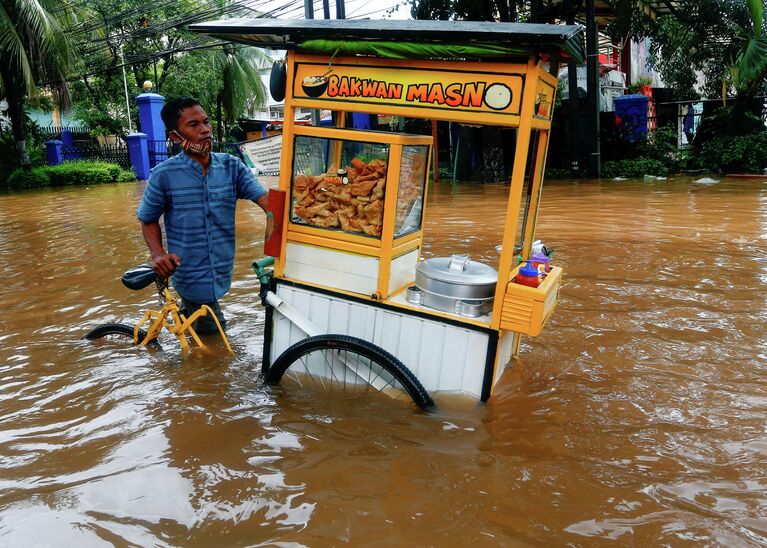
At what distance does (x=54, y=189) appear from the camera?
68.8ft

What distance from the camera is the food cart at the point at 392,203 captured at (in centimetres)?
295

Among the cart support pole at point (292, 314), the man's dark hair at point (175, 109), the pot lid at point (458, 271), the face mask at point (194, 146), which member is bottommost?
the cart support pole at point (292, 314)

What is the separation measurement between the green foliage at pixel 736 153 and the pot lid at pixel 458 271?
14.7 meters

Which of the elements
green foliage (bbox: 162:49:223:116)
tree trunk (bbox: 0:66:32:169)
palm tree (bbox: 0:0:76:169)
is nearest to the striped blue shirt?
palm tree (bbox: 0:0:76:169)

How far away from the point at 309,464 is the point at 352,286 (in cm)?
101

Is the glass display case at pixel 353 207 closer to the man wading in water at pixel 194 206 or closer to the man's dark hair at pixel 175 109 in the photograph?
the man wading in water at pixel 194 206

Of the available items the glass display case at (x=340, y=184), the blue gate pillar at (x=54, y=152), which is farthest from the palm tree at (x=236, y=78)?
the glass display case at (x=340, y=184)

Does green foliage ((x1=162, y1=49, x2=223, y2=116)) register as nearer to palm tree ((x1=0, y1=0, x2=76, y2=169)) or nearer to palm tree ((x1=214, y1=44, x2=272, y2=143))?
palm tree ((x1=214, y1=44, x2=272, y2=143))

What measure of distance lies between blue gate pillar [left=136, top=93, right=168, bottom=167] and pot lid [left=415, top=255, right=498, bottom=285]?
2170 centimetres

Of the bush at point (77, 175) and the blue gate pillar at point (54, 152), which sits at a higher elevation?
the blue gate pillar at point (54, 152)

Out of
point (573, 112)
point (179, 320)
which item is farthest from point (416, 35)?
point (573, 112)

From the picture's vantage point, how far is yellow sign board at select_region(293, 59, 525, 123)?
2926 mm

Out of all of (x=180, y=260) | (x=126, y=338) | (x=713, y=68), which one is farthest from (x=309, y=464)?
(x=713, y=68)

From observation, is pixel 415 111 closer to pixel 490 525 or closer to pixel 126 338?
pixel 490 525
